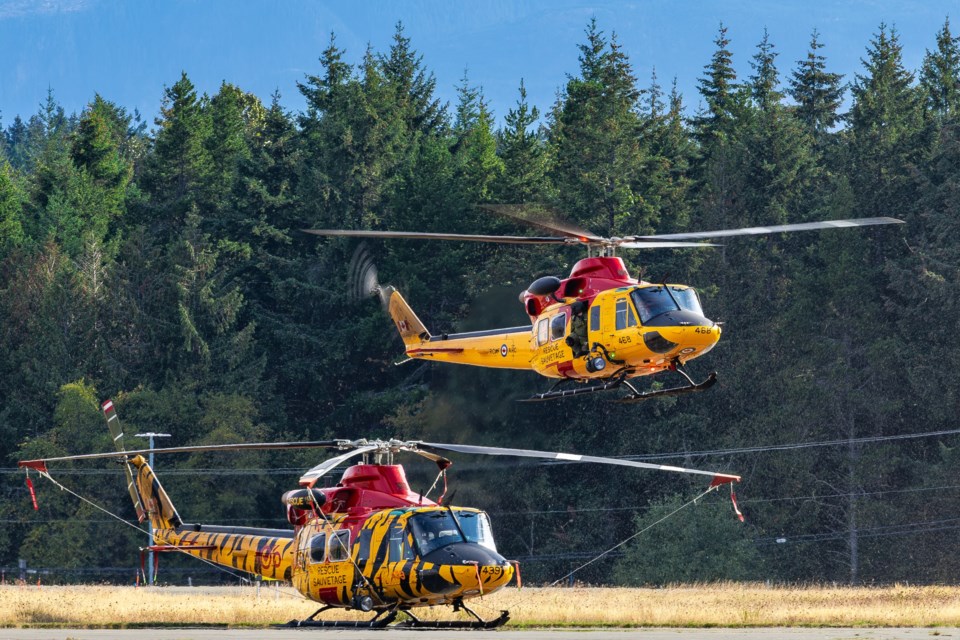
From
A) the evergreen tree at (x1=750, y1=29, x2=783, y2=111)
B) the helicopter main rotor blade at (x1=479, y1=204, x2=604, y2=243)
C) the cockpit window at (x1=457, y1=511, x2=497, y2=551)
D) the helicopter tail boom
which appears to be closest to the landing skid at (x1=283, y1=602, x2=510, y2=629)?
the cockpit window at (x1=457, y1=511, x2=497, y2=551)

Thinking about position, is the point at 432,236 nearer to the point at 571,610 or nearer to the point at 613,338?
the point at 613,338

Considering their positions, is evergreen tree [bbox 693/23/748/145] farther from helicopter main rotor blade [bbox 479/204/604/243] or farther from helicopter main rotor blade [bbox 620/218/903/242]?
helicopter main rotor blade [bbox 620/218/903/242]

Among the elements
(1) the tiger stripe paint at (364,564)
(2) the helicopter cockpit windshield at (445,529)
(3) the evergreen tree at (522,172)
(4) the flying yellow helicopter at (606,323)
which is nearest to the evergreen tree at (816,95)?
(3) the evergreen tree at (522,172)

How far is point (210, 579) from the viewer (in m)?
77.9

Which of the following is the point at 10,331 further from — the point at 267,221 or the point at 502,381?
the point at 502,381

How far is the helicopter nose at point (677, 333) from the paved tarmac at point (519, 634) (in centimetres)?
523

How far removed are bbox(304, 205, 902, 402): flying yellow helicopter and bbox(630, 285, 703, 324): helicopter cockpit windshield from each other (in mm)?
19

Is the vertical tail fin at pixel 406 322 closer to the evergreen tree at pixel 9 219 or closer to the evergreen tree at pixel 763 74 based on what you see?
the evergreen tree at pixel 9 219

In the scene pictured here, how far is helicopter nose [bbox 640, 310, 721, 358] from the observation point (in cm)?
2942

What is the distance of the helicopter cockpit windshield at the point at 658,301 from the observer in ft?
97.7

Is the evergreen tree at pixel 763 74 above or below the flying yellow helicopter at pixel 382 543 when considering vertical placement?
above

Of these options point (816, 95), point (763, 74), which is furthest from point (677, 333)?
point (763, 74)

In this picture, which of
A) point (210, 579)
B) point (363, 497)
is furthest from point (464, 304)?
point (363, 497)

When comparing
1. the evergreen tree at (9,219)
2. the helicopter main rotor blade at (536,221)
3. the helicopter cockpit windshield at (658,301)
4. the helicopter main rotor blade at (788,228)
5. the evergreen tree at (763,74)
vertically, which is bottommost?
the helicopter cockpit windshield at (658,301)
